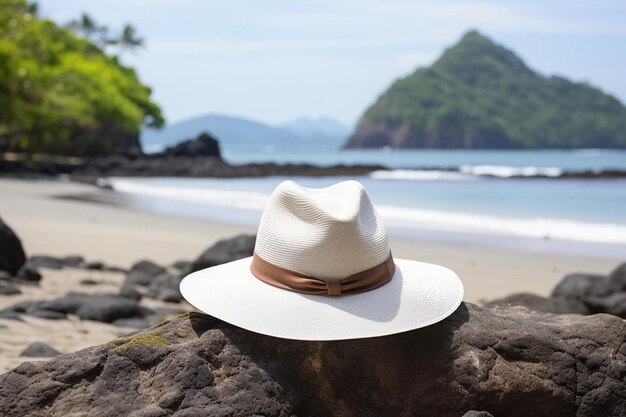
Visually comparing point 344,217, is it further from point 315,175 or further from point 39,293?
point 315,175

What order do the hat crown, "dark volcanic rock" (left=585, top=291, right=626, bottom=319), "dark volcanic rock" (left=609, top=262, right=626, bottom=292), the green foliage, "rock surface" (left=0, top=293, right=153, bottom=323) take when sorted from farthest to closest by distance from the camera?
the green foliage
"dark volcanic rock" (left=609, top=262, right=626, bottom=292)
"dark volcanic rock" (left=585, top=291, right=626, bottom=319)
"rock surface" (left=0, top=293, right=153, bottom=323)
the hat crown

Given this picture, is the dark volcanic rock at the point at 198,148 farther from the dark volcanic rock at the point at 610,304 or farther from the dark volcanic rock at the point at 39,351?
the dark volcanic rock at the point at 39,351

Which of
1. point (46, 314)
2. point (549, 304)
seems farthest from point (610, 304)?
point (46, 314)

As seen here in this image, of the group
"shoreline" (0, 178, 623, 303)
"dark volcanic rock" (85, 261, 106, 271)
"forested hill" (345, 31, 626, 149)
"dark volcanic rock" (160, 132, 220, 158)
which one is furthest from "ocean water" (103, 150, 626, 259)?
"forested hill" (345, 31, 626, 149)

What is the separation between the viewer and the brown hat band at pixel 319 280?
298 centimetres

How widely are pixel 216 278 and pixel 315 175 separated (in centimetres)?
4536

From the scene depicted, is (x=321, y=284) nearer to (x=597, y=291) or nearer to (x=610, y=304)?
(x=610, y=304)

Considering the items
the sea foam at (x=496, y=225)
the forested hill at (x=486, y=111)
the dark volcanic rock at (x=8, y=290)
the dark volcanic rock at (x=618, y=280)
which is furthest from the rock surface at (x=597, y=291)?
the forested hill at (x=486, y=111)

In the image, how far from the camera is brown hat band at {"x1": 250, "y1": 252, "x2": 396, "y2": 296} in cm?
298

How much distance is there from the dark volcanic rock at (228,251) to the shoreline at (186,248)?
227cm

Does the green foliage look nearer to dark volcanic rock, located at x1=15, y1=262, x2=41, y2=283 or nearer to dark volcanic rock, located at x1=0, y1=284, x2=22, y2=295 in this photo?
dark volcanic rock, located at x1=15, y1=262, x2=41, y2=283

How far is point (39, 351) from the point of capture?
527cm

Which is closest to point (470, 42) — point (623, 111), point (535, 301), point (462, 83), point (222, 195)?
point (462, 83)

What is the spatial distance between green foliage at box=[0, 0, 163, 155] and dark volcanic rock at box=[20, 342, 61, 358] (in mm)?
30209
